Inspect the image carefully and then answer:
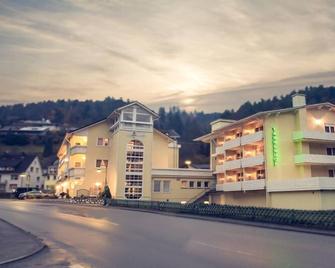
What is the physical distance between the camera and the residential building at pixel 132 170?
186ft

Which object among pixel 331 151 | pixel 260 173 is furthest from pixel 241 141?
pixel 331 151

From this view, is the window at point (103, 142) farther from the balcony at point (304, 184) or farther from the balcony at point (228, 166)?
the balcony at point (304, 184)

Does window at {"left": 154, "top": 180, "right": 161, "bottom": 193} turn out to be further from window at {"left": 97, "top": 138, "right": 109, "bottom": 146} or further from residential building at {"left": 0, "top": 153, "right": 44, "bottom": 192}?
residential building at {"left": 0, "top": 153, "right": 44, "bottom": 192}

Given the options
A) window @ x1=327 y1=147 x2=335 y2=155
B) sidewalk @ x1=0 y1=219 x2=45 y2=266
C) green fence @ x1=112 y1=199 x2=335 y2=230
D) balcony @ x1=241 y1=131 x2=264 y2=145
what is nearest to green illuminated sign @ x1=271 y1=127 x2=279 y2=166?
balcony @ x1=241 y1=131 x2=264 y2=145

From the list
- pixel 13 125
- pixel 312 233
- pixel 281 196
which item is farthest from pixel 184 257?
pixel 13 125

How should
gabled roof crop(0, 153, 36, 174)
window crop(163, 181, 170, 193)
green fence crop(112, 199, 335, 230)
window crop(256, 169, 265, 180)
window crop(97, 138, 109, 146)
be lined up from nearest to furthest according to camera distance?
1. green fence crop(112, 199, 335, 230)
2. window crop(256, 169, 265, 180)
3. window crop(163, 181, 170, 193)
4. window crop(97, 138, 109, 146)
5. gabled roof crop(0, 153, 36, 174)

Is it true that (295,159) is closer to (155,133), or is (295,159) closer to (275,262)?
(155,133)

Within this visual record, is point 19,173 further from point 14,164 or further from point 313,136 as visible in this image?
point 313,136

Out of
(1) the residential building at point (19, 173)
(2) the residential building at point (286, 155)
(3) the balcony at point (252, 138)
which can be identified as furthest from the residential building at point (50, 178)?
(3) the balcony at point (252, 138)

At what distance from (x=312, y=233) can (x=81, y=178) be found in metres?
49.7

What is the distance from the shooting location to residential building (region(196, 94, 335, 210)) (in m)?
39.7

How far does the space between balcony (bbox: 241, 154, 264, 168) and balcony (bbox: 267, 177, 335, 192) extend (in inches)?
172

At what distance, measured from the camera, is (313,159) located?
138ft

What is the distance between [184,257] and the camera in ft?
33.8
